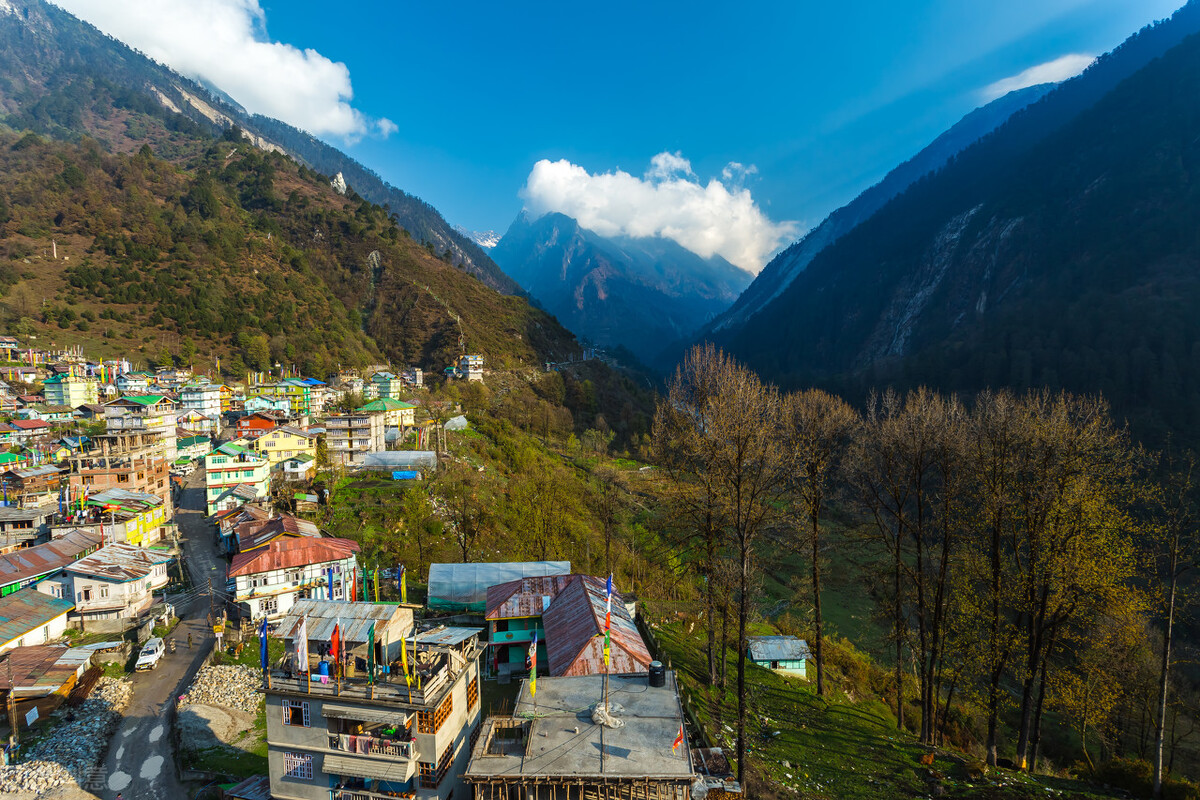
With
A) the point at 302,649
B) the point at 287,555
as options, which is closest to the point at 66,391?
the point at 287,555

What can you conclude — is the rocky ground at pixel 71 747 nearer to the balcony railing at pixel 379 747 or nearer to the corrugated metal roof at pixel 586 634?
the balcony railing at pixel 379 747

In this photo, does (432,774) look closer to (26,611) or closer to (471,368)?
(26,611)

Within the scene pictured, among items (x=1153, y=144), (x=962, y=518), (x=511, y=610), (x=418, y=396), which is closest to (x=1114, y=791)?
(x=962, y=518)

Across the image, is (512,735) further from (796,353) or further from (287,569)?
(796,353)

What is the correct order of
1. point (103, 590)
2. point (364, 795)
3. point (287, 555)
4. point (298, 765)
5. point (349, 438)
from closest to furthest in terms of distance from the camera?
point (364, 795) < point (298, 765) < point (103, 590) < point (287, 555) < point (349, 438)

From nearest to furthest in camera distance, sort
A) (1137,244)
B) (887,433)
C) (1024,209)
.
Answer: (887,433) → (1137,244) → (1024,209)

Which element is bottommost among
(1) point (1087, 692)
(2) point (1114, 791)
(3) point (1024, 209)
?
(2) point (1114, 791)

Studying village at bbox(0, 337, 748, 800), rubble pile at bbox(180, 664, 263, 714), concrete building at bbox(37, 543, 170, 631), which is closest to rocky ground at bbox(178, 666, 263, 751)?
rubble pile at bbox(180, 664, 263, 714)
